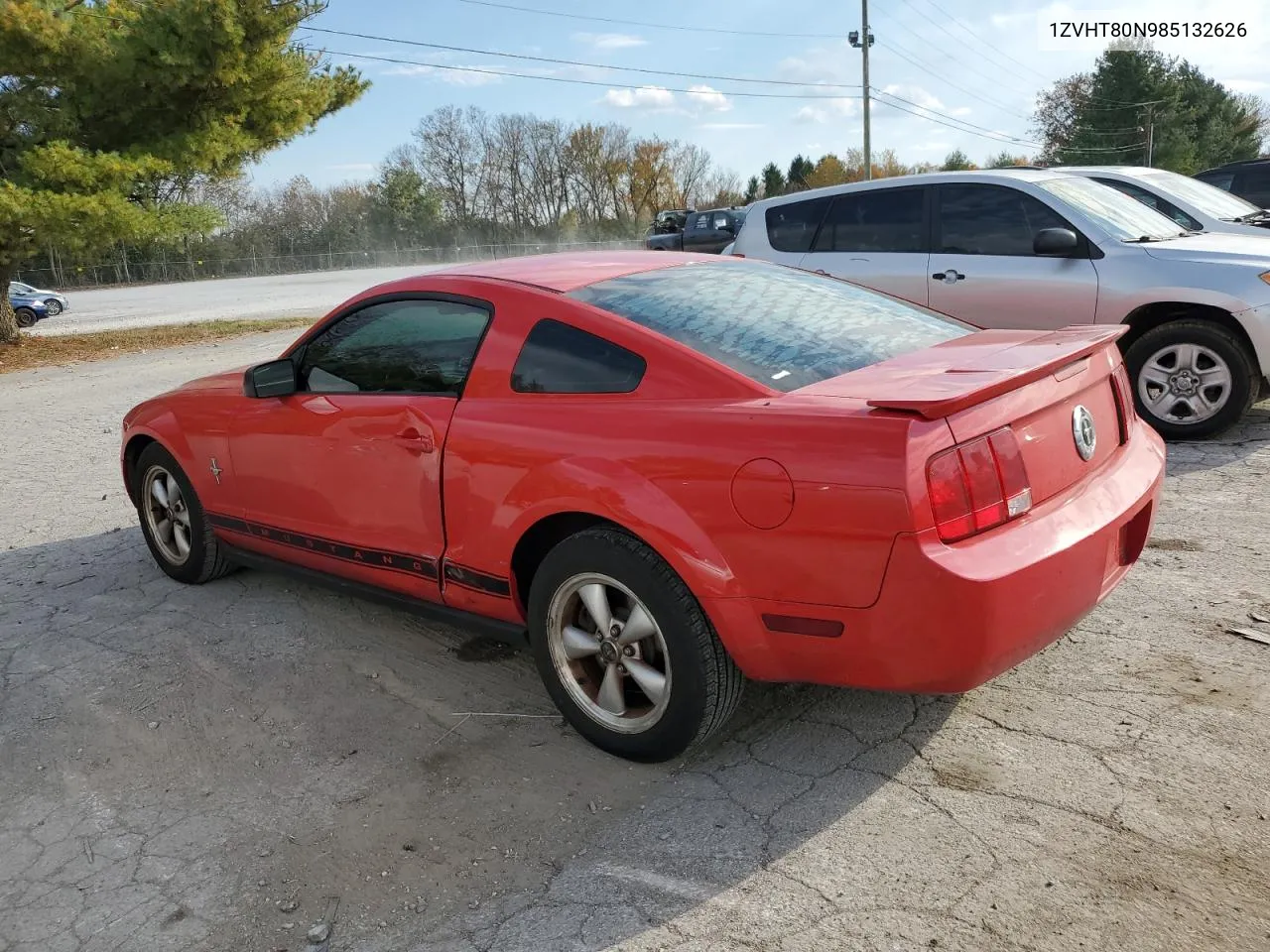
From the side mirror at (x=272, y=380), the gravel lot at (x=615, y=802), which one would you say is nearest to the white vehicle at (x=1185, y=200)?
the gravel lot at (x=615, y=802)

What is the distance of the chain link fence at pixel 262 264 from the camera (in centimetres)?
5916

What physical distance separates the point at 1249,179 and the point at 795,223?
33.4ft

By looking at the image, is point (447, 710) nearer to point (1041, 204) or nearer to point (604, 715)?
point (604, 715)

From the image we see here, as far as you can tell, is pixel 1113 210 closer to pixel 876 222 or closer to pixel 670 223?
pixel 876 222

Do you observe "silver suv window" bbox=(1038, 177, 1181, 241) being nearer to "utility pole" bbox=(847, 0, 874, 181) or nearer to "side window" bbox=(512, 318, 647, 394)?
"side window" bbox=(512, 318, 647, 394)

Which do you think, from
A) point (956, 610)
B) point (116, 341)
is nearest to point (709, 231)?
point (116, 341)

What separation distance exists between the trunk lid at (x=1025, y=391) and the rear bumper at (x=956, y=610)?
0.14 meters

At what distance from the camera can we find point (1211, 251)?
6.34 m

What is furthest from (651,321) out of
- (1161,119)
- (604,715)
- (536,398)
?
(1161,119)

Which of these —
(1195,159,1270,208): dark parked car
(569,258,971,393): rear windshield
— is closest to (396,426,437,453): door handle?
(569,258,971,393): rear windshield

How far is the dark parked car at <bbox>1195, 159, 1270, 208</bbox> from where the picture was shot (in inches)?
563

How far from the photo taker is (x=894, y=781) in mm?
2811

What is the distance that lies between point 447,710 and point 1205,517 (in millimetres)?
3851

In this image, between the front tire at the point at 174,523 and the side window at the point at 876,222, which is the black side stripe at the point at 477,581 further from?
the side window at the point at 876,222
